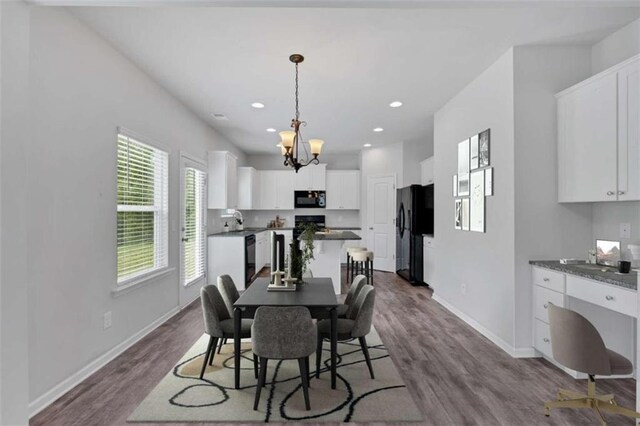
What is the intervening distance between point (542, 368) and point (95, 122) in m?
4.30

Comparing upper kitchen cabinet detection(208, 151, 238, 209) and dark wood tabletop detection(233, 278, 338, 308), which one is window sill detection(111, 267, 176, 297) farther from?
upper kitchen cabinet detection(208, 151, 238, 209)

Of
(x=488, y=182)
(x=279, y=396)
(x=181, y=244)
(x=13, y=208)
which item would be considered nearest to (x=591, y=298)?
(x=488, y=182)

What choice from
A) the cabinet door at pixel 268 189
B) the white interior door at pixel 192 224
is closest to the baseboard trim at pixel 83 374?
the white interior door at pixel 192 224

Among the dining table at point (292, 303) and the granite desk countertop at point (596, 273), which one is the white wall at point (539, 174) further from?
the dining table at point (292, 303)

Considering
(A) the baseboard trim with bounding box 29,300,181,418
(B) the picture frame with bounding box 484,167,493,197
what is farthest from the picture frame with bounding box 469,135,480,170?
(A) the baseboard trim with bounding box 29,300,181,418

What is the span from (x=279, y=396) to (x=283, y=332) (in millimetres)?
612

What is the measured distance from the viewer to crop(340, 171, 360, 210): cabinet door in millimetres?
8086

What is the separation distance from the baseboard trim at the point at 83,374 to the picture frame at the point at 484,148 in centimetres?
403

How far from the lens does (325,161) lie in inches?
335

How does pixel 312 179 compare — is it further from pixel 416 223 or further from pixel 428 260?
pixel 428 260

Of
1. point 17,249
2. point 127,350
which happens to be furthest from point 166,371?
point 17,249

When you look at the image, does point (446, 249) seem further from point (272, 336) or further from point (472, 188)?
point (272, 336)

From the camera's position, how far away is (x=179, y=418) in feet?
6.98

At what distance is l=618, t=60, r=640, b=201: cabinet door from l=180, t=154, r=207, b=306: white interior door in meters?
4.55
